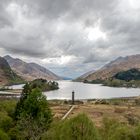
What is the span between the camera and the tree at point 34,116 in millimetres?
66812

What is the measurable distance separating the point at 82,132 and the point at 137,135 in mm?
9644

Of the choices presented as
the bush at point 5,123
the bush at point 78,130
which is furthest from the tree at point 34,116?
the bush at point 78,130

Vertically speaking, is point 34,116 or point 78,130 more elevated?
point 34,116

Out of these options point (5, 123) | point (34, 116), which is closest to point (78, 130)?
point (34, 116)

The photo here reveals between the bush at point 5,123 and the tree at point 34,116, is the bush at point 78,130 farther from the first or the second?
the bush at point 5,123

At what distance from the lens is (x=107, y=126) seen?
72688 millimetres

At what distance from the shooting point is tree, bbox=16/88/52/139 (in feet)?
219

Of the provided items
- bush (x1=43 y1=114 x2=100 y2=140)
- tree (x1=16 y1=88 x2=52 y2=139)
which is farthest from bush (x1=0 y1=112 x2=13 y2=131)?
bush (x1=43 y1=114 x2=100 y2=140)

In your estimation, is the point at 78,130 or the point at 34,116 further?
the point at 34,116

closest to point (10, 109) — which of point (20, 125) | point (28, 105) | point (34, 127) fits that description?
point (28, 105)

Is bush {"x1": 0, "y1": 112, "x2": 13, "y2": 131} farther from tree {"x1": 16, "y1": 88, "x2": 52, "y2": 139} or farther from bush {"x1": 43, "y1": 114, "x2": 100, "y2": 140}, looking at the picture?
bush {"x1": 43, "y1": 114, "x2": 100, "y2": 140}

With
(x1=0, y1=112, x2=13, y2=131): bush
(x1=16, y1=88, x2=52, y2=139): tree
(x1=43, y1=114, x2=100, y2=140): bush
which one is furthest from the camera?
(x1=0, y1=112, x2=13, y2=131): bush

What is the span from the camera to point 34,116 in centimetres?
7575

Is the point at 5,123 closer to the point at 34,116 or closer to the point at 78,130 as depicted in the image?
the point at 34,116
